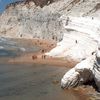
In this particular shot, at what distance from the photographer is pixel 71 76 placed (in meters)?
21.2

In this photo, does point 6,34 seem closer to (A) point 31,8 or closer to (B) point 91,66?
(A) point 31,8

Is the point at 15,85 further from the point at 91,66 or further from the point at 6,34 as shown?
the point at 6,34

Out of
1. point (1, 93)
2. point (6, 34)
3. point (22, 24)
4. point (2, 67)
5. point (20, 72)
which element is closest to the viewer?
point (1, 93)

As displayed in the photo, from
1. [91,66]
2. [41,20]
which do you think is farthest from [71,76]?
[41,20]

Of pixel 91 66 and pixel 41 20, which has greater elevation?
pixel 41 20

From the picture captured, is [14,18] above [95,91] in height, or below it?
above

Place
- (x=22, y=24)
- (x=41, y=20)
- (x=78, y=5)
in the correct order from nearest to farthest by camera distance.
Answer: (x=78, y=5)
(x=41, y=20)
(x=22, y=24)

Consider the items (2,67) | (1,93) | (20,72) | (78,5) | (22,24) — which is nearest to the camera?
(1,93)

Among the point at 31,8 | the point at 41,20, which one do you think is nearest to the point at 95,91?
the point at 41,20

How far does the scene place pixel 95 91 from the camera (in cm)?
2023

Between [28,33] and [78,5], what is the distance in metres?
28.4

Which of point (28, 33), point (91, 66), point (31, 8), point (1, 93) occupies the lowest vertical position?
point (1, 93)

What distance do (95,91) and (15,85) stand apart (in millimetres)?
5304

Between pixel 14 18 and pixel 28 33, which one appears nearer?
pixel 28 33
